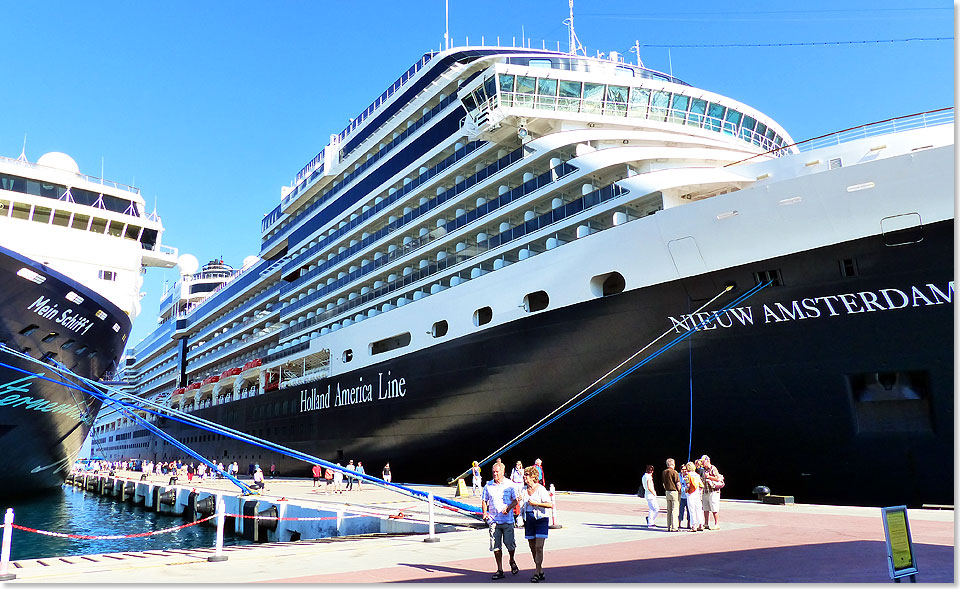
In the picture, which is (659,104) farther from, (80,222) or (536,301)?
(80,222)

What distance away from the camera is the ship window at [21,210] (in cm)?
2091

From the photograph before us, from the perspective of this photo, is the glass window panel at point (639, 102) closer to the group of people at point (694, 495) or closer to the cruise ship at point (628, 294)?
the cruise ship at point (628, 294)

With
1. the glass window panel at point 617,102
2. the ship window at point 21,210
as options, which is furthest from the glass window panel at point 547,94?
the ship window at point 21,210

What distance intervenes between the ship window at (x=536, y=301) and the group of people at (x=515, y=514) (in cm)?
972

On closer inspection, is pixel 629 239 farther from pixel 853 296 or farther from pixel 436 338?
pixel 436 338

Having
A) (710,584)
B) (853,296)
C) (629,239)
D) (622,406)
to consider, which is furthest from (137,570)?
(853,296)

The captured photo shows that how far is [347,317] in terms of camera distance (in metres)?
28.2

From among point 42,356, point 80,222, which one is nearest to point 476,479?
point 42,356

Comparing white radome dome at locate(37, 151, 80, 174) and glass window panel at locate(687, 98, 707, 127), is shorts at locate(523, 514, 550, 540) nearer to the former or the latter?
glass window panel at locate(687, 98, 707, 127)

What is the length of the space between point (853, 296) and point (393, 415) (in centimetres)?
1396

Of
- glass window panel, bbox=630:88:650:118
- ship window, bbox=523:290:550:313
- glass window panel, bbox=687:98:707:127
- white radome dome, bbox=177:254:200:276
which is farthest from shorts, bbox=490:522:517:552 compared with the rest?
white radome dome, bbox=177:254:200:276

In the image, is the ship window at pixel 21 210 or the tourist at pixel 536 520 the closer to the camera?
the tourist at pixel 536 520

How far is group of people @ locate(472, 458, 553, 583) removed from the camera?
700cm

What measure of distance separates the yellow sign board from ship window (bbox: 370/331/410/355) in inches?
695
